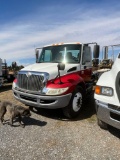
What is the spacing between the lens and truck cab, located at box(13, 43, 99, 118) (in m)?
5.53

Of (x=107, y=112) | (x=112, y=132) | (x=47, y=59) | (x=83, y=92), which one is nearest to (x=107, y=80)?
(x=107, y=112)

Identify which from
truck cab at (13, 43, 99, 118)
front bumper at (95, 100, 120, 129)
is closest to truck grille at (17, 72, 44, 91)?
truck cab at (13, 43, 99, 118)

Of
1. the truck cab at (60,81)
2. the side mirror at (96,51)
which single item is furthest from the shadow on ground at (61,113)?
the side mirror at (96,51)

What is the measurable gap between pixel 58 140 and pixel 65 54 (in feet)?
10.6

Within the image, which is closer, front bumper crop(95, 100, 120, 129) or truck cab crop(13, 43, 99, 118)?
front bumper crop(95, 100, 120, 129)

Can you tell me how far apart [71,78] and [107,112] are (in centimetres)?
202

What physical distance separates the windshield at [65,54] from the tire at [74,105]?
45.9 inches

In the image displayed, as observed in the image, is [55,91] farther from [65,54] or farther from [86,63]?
[86,63]

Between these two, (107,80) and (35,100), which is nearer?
(107,80)

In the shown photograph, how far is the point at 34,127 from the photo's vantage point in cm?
530

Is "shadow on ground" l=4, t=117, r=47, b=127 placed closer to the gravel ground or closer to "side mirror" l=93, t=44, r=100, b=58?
the gravel ground

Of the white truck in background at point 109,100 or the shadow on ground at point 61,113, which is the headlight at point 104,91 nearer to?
the white truck in background at point 109,100

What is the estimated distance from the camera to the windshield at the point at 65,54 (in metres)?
6.79

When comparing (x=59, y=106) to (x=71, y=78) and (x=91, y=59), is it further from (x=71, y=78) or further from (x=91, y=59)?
(x=91, y=59)
